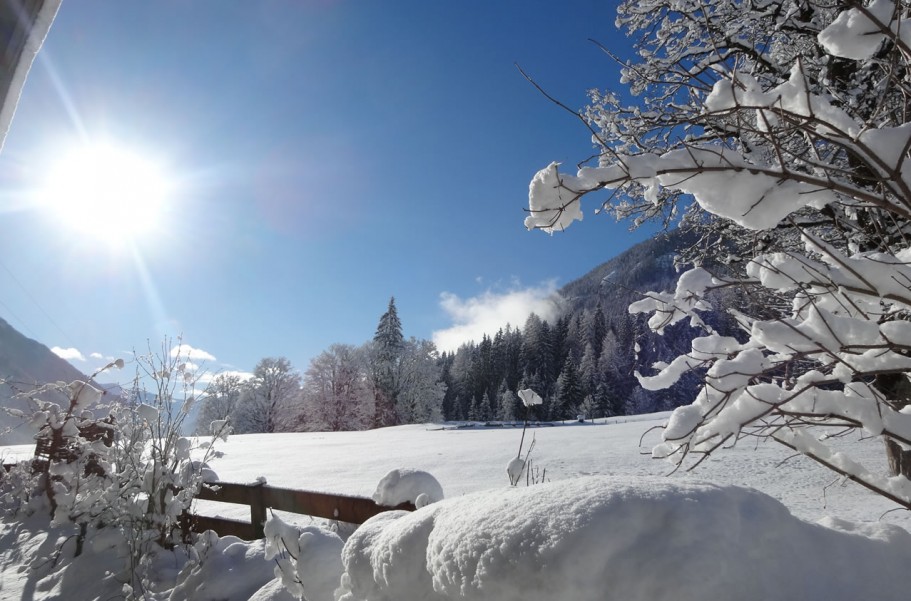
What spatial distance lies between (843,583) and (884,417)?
55cm

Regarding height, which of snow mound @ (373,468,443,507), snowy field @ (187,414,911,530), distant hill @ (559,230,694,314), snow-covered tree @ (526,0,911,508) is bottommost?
snowy field @ (187,414,911,530)

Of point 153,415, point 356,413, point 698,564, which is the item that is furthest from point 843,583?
point 356,413

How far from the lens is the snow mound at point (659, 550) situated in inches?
40.8

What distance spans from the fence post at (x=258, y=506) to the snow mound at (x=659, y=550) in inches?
151

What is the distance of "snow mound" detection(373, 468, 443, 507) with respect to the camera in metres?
3.64

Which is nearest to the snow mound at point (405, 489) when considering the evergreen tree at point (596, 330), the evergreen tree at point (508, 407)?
the evergreen tree at point (508, 407)

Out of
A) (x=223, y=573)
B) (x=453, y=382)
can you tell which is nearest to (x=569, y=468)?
(x=223, y=573)

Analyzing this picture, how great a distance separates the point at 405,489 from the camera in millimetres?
3678

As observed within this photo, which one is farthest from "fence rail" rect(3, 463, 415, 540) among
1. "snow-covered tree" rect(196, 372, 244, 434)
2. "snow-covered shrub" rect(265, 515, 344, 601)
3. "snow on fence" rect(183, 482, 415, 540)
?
"snow-covered tree" rect(196, 372, 244, 434)

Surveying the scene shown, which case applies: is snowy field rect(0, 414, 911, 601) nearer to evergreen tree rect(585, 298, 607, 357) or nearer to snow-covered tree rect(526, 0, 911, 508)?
snow-covered tree rect(526, 0, 911, 508)

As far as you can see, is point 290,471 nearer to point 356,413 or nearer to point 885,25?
point 885,25

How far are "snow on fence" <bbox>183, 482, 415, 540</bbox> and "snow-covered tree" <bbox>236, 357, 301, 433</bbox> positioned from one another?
3255cm

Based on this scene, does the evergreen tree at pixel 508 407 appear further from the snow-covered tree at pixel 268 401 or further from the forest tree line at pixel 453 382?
the snow-covered tree at pixel 268 401

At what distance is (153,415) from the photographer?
165 inches
